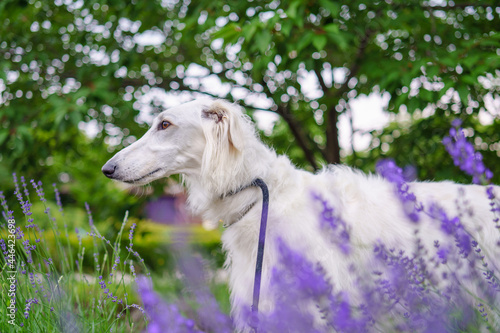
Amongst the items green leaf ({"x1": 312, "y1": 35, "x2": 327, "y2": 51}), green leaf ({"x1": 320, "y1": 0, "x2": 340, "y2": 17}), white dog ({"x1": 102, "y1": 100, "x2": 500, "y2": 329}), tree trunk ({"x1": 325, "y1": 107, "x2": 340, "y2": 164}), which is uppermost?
green leaf ({"x1": 320, "y1": 0, "x2": 340, "y2": 17})

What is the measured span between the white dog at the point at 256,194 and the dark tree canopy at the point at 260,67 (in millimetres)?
696

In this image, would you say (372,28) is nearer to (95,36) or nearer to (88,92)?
(88,92)

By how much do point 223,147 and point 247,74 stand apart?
2.52 metres

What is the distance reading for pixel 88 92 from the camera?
11.3ft

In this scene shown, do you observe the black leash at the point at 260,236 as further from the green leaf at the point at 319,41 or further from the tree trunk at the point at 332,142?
the tree trunk at the point at 332,142

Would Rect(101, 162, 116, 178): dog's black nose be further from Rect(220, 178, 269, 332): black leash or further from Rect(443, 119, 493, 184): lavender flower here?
Rect(443, 119, 493, 184): lavender flower

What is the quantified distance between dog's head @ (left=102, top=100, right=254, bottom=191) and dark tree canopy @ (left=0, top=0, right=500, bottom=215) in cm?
58

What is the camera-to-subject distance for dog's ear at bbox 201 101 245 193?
2.50m

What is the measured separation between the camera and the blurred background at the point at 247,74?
128 inches

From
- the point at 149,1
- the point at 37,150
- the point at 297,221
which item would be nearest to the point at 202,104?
the point at 297,221

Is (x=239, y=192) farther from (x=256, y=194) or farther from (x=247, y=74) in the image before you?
(x=247, y=74)

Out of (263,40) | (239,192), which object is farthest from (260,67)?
(239,192)

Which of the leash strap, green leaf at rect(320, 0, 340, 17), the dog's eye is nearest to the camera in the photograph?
the leash strap

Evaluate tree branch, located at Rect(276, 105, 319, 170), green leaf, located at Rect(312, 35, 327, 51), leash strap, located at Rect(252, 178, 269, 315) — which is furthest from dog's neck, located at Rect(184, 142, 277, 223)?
tree branch, located at Rect(276, 105, 319, 170)
